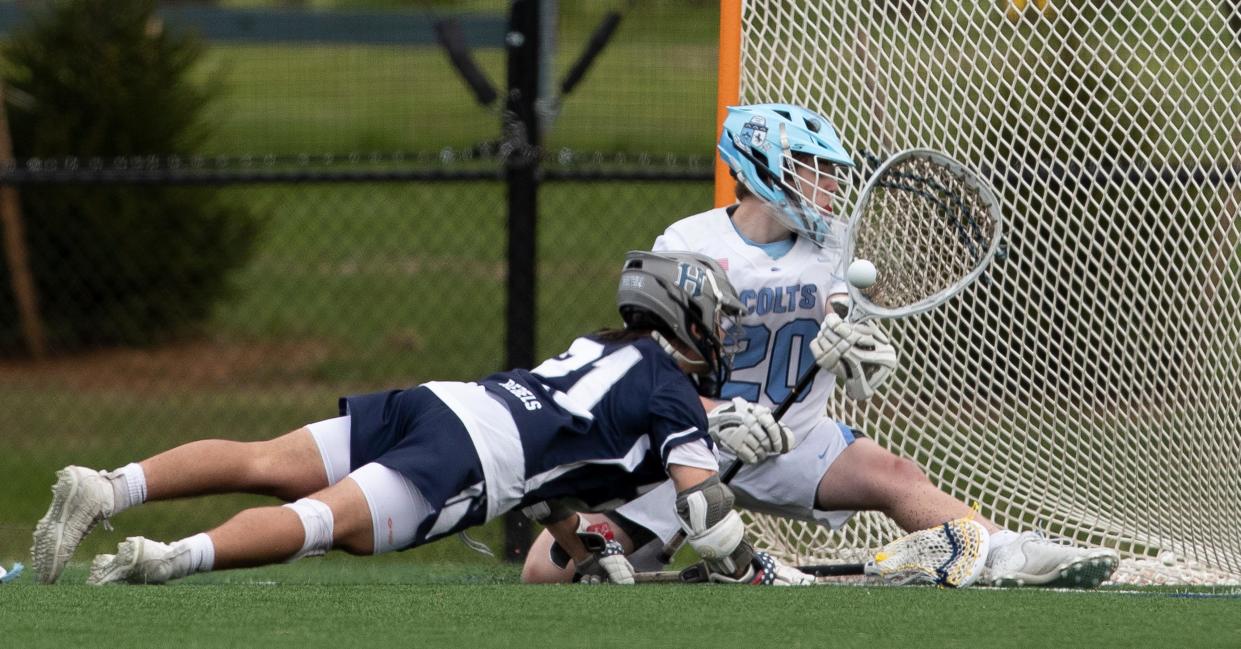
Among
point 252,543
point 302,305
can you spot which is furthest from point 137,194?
point 252,543

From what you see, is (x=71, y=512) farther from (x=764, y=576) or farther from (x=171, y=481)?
(x=764, y=576)

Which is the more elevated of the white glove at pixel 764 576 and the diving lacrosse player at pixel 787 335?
the diving lacrosse player at pixel 787 335

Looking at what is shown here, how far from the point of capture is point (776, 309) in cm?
495

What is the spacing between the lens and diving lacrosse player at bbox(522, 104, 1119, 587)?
190 inches

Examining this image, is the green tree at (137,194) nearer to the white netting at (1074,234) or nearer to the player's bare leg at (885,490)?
the white netting at (1074,234)

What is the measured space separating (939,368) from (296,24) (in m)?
8.28

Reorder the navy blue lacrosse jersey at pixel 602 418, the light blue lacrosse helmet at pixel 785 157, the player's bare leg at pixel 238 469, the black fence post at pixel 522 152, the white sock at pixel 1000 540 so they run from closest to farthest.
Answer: the player's bare leg at pixel 238 469
the navy blue lacrosse jersey at pixel 602 418
the white sock at pixel 1000 540
the light blue lacrosse helmet at pixel 785 157
the black fence post at pixel 522 152


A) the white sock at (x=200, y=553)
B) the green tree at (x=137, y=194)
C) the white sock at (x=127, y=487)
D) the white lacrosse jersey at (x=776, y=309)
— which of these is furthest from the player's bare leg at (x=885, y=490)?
the green tree at (x=137, y=194)

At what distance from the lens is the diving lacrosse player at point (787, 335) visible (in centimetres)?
484

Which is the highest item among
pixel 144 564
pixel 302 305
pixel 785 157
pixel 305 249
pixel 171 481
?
pixel 785 157

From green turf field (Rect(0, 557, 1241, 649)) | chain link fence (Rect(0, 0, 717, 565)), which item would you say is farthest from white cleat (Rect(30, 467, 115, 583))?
chain link fence (Rect(0, 0, 717, 565))

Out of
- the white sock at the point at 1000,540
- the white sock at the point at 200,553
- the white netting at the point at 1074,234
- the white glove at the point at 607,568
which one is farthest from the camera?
the white netting at the point at 1074,234

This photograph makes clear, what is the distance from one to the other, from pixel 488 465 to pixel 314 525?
489 mm

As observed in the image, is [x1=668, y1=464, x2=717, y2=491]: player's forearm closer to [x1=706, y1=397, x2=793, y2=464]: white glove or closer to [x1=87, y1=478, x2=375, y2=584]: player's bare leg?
[x1=706, y1=397, x2=793, y2=464]: white glove
